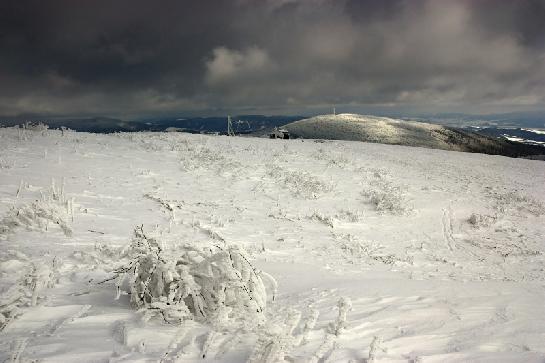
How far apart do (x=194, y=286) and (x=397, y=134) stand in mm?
113082

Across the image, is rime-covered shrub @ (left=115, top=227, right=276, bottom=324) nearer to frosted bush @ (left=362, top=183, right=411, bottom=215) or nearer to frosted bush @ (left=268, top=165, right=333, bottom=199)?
frosted bush @ (left=268, top=165, right=333, bottom=199)

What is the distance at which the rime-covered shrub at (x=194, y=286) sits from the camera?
387 cm

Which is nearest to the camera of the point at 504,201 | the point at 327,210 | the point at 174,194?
the point at 174,194

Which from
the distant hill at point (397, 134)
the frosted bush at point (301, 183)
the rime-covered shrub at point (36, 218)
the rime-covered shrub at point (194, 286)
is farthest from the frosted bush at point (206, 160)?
the distant hill at point (397, 134)

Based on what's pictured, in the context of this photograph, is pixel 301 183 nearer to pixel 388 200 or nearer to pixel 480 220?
pixel 388 200

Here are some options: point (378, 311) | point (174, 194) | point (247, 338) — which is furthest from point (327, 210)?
point (247, 338)

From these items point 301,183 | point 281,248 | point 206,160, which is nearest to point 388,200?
point 301,183

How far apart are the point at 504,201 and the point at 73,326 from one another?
19224 mm

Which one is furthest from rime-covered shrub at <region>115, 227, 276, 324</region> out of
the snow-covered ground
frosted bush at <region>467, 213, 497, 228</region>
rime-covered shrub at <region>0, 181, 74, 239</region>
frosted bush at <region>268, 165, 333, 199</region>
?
frosted bush at <region>467, 213, 497, 228</region>

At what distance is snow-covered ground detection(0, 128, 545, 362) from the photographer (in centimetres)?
348

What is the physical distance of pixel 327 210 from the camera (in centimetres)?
1374

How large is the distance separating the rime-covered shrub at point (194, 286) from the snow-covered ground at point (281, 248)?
5.6 inches

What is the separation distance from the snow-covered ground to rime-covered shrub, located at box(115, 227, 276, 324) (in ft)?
0.47

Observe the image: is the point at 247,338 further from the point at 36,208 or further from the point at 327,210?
the point at 327,210
